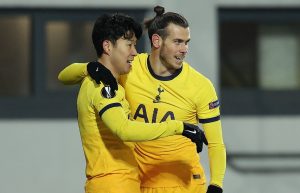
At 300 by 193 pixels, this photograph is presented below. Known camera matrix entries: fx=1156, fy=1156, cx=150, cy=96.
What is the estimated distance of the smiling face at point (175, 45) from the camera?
22.9 feet

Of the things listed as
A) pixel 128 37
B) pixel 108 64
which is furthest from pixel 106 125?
pixel 128 37

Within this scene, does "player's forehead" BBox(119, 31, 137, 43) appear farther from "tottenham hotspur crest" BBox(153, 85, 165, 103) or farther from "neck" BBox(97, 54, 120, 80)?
"tottenham hotspur crest" BBox(153, 85, 165, 103)

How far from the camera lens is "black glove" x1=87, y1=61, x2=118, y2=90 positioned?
20.9 feet

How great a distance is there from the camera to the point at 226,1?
11.8m

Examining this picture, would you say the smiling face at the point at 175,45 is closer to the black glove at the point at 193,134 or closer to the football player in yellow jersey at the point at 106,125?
the football player in yellow jersey at the point at 106,125

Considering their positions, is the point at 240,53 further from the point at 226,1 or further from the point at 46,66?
the point at 46,66

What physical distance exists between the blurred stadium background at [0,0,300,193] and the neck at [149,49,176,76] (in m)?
4.37

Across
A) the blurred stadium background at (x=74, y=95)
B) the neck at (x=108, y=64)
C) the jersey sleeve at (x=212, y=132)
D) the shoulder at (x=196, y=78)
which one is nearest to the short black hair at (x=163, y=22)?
the shoulder at (x=196, y=78)

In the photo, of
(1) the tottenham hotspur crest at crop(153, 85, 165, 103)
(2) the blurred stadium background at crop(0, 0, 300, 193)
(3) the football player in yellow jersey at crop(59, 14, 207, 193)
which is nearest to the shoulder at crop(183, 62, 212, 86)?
(1) the tottenham hotspur crest at crop(153, 85, 165, 103)

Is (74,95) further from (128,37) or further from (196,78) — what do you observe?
(128,37)

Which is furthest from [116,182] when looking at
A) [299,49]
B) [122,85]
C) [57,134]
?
[299,49]

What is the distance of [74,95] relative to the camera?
11.7 meters

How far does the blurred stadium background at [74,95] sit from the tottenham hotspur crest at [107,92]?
5186 mm

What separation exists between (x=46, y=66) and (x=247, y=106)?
6.94ft
